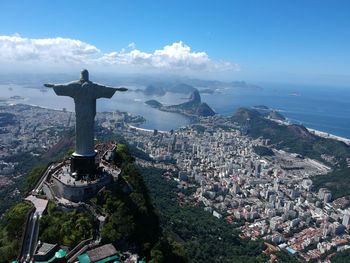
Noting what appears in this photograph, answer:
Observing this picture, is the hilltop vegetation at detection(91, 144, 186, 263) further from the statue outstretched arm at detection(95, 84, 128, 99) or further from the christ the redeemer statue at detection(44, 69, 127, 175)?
the statue outstretched arm at detection(95, 84, 128, 99)

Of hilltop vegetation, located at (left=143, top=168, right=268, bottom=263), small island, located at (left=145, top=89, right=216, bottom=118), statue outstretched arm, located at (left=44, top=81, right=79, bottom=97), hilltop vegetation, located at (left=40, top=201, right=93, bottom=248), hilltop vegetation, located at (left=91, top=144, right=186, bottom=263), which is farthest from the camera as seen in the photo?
small island, located at (left=145, top=89, right=216, bottom=118)

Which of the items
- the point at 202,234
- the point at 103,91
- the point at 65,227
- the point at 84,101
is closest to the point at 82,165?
the point at 84,101

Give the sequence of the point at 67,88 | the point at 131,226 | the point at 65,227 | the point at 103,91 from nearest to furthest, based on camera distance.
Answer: the point at 65,227, the point at 131,226, the point at 67,88, the point at 103,91

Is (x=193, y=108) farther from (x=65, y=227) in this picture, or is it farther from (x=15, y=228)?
(x=65, y=227)

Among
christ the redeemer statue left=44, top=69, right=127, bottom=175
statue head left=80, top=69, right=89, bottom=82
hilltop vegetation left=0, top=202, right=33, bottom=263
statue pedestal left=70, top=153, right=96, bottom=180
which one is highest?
statue head left=80, top=69, right=89, bottom=82

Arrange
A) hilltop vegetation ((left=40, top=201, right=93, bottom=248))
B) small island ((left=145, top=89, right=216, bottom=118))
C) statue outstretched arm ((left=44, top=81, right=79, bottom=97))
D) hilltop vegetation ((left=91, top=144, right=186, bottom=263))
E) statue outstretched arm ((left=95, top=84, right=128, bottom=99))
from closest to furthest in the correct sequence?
hilltop vegetation ((left=40, top=201, right=93, bottom=248)), hilltop vegetation ((left=91, top=144, right=186, bottom=263)), statue outstretched arm ((left=44, top=81, right=79, bottom=97)), statue outstretched arm ((left=95, top=84, right=128, bottom=99)), small island ((left=145, top=89, right=216, bottom=118))

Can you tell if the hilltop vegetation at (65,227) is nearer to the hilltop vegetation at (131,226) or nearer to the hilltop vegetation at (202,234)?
the hilltop vegetation at (131,226)

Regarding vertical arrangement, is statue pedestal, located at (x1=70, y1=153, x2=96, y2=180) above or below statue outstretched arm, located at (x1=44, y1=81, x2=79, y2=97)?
below

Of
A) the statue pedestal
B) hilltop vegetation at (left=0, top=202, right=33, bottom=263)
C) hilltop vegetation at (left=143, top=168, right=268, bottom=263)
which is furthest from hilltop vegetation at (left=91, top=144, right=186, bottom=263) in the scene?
hilltop vegetation at (left=143, top=168, right=268, bottom=263)
